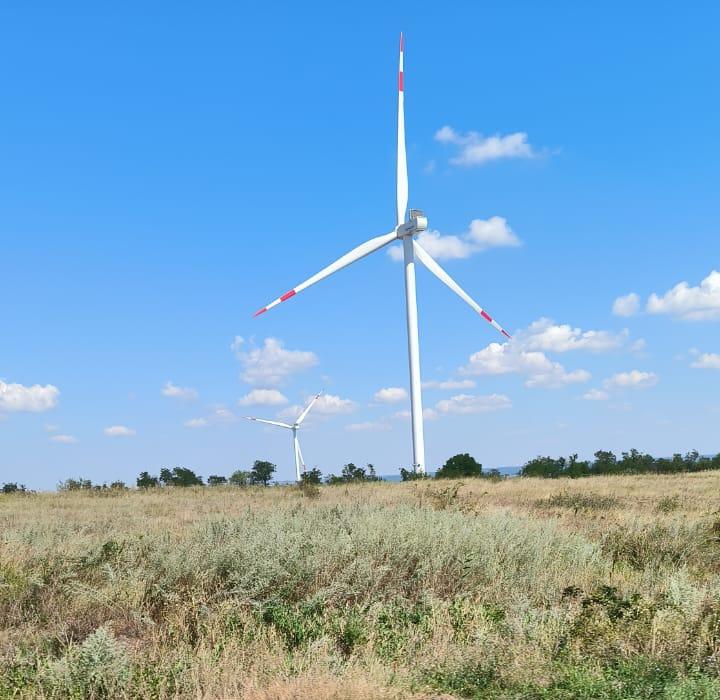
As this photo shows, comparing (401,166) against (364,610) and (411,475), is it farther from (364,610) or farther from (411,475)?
(364,610)

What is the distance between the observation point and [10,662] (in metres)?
7.52

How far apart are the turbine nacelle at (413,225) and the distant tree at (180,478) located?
63.9 ft

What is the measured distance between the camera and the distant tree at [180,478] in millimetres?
41344

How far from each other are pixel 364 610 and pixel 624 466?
47.5 meters

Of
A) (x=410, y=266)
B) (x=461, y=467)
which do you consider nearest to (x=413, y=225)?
(x=410, y=266)

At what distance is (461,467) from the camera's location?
44.2 m

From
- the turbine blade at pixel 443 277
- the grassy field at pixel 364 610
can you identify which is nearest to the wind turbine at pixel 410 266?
the turbine blade at pixel 443 277

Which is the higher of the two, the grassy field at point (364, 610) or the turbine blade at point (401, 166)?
the turbine blade at point (401, 166)

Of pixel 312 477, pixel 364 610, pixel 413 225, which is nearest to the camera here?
pixel 364 610

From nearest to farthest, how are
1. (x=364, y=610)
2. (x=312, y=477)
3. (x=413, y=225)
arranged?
(x=364, y=610), (x=312, y=477), (x=413, y=225)

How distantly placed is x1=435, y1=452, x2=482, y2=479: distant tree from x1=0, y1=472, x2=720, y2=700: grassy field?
25234 mm

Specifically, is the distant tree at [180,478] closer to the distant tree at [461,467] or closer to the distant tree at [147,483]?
the distant tree at [147,483]

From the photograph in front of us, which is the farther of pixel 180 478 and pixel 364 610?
pixel 180 478

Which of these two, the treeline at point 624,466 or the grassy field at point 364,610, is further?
the treeline at point 624,466
